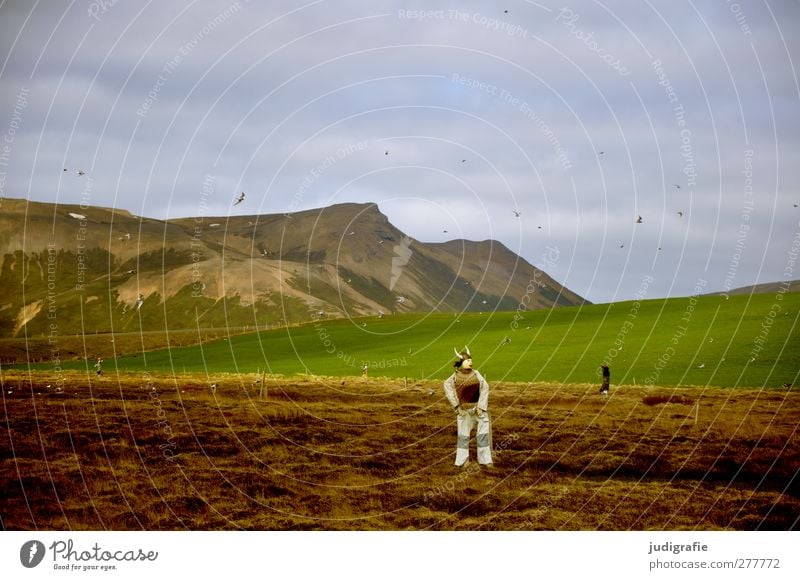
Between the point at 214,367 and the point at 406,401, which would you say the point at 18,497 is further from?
the point at 214,367

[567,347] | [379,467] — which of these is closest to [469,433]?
[379,467]

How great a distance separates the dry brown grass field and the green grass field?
20284 mm

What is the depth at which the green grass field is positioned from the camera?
61750 millimetres

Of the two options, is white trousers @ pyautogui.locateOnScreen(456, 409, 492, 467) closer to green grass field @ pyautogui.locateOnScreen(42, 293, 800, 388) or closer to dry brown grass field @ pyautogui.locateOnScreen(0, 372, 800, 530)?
dry brown grass field @ pyautogui.locateOnScreen(0, 372, 800, 530)

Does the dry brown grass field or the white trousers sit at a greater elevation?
the white trousers

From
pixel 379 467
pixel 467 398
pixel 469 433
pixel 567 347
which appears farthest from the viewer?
pixel 567 347

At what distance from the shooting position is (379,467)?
26125 millimetres

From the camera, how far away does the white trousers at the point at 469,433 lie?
24.2 meters

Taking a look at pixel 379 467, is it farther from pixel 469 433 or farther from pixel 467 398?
pixel 467 398

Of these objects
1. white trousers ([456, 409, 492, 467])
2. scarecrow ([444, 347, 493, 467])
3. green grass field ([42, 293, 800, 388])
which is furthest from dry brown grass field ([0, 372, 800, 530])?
green grass field ([42, 293, 800, 388])

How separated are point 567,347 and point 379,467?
→ 53.5 meters

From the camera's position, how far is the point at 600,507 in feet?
71.5

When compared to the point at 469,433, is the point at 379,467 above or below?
below

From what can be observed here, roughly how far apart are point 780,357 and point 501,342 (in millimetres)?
28758
